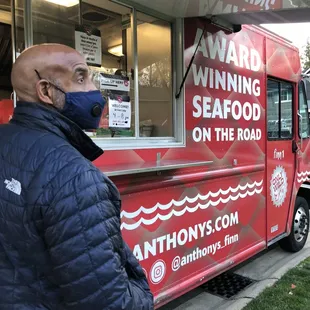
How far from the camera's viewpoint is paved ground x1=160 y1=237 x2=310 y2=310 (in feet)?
11.7

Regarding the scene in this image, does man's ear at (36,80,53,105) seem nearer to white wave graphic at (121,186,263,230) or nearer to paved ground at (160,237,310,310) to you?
white wave graphic at (121,186,263,230)

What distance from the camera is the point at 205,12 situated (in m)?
3.02

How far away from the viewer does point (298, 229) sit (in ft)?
16.9

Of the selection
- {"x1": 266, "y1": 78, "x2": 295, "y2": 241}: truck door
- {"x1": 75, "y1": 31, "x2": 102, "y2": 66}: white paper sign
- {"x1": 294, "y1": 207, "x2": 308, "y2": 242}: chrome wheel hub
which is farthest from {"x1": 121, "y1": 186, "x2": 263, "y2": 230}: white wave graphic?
{"x1": 294, "y1": 207, "x2": 308, "y2": 242}: chrome wheel hub

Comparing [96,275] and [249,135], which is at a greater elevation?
[249,135]

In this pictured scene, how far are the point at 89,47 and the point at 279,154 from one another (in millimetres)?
2812

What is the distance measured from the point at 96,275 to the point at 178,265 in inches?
87.3

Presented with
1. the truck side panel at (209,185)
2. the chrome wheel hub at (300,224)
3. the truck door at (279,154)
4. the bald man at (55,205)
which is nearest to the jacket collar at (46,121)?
the bald man at (55,205)

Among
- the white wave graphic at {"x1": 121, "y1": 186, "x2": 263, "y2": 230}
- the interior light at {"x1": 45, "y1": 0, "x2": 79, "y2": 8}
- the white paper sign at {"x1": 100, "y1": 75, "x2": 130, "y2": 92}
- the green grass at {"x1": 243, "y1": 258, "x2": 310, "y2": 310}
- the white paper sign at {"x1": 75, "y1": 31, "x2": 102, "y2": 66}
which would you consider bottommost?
the green grass at {"x1": 243, "y1": 258, "x2": 310, "y2": 310}

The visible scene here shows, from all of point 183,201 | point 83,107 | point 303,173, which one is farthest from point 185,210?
point 303,173

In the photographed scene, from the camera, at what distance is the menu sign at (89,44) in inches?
104

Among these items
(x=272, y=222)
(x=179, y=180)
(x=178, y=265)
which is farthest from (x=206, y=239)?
(x=272, y=222)

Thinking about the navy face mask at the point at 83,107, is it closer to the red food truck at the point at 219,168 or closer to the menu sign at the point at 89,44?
the red food truck at the point at 219,168

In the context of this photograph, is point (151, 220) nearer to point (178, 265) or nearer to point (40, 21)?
point (178, 265)
